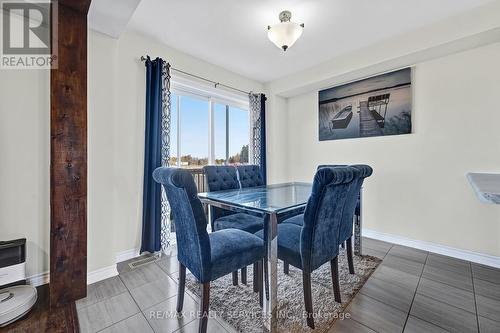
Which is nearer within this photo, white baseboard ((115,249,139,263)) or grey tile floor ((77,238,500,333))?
grey tile floor ((77,238,500,333))

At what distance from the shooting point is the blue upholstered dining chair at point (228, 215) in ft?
6.88

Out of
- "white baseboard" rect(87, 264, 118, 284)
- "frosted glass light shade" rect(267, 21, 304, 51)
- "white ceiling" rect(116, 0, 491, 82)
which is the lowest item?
"white baseboard" rect(87, 264, 118, 284)

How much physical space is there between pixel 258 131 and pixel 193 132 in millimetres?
1148

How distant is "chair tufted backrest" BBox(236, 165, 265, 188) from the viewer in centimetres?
280

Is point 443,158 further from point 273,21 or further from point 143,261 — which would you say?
point 143,261

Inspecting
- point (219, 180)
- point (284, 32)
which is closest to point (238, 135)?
point (219, 180)

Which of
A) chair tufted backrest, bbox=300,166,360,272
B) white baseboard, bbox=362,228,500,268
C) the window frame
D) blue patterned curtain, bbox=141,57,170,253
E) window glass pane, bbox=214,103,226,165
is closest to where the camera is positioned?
chair tufted backrest, bbox=300,166,360,272

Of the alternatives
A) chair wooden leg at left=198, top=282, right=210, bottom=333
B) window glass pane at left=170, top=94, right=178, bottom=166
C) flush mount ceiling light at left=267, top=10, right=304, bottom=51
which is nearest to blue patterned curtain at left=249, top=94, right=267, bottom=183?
window glass pane at left=170, top=94, right=178, bottom=166

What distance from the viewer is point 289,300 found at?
1750 mm

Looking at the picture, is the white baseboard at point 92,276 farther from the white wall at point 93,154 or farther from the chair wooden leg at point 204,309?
the chair wooden leg at point 204,309

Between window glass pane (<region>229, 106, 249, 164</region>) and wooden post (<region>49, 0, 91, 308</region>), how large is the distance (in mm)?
2302

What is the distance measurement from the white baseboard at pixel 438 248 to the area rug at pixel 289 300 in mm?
946

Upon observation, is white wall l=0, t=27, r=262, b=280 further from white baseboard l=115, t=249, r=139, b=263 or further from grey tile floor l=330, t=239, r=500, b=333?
grey tile floor l=330, t=239, r=500, b=333

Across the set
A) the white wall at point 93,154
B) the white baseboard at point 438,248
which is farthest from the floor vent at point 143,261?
the white baseboard at point 438,248
